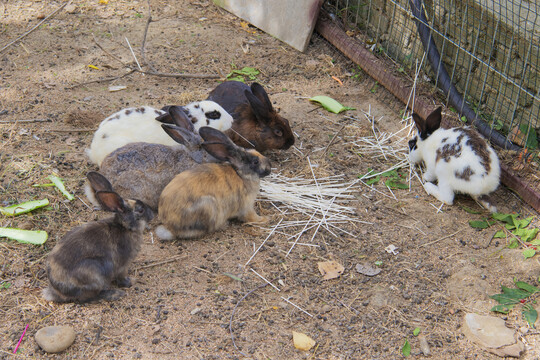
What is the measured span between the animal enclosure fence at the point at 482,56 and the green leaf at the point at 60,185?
375 cm

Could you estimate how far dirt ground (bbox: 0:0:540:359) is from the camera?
374 cm

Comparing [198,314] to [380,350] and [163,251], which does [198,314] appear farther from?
[380,350]

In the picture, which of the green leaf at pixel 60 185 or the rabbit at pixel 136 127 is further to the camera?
the rabbit at pixel 136 127

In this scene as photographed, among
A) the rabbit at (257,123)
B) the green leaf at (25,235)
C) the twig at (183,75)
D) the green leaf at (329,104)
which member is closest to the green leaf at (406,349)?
the rabbit at (257,123)

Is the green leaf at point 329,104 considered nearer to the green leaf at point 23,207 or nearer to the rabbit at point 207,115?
the rabbit at point 207,115

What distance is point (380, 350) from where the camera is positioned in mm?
3742

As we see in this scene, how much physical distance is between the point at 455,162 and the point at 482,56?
142cm

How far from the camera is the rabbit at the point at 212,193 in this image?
4367mm

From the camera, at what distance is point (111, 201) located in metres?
3.83

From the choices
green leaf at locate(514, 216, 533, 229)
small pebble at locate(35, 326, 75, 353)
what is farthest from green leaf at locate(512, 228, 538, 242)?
small pebble at locate(35, 326, 75, 353)

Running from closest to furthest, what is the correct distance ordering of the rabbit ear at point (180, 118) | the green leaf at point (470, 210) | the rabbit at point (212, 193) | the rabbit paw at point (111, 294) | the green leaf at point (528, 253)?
the rabbit paw at point (111, 294), the rabbit at point (212, 193), the green leaf at point (528, 253), the rabbit ear at point (180, 118), the green leaf at point (470, 210)

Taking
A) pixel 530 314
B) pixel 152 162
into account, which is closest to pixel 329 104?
pixel 152 162

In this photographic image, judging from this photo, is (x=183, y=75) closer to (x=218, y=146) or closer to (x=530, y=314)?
(x=218, y=146)

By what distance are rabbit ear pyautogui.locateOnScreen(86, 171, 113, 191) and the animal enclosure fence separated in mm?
3541
